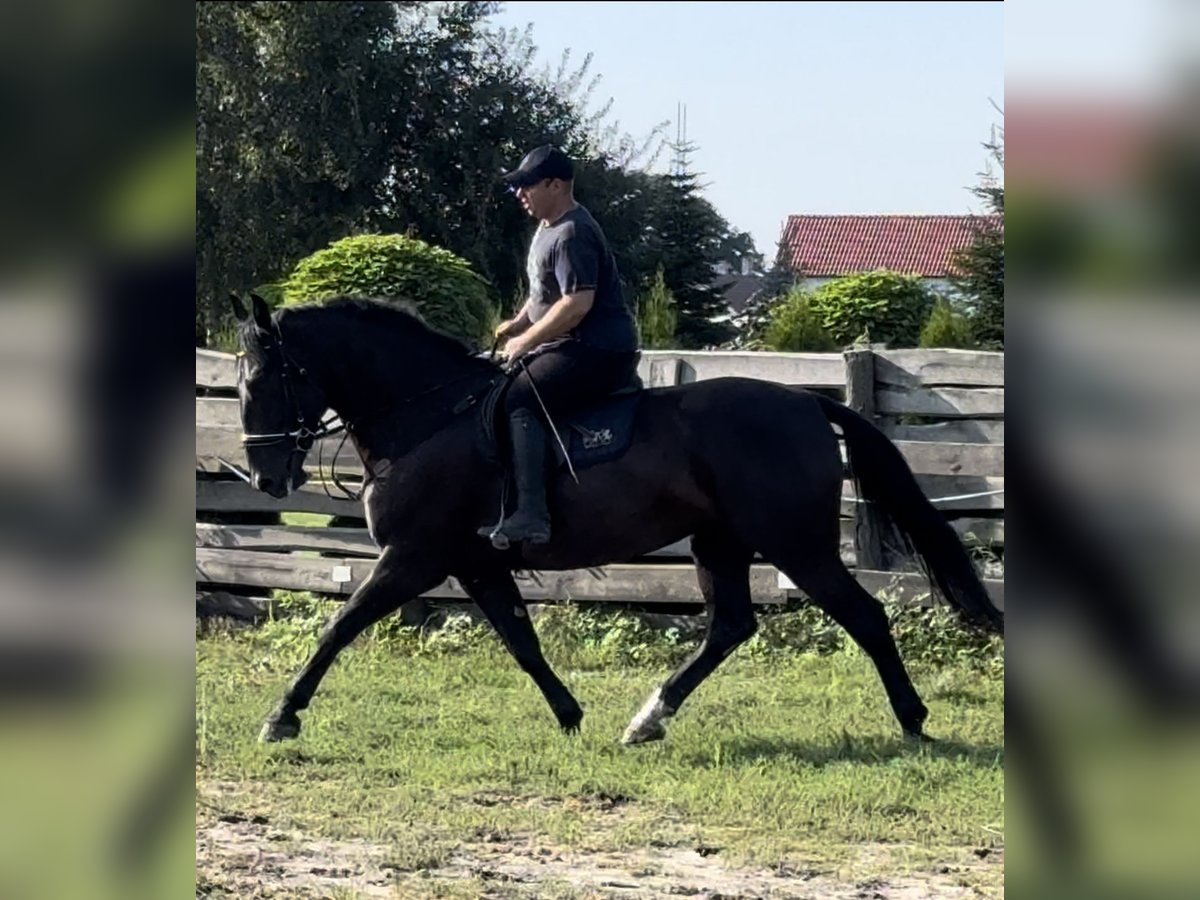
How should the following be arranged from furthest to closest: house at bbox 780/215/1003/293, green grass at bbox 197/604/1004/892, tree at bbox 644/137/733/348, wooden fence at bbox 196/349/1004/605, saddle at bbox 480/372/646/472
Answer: house at bbox 780/215/1003/293
tree at bbox 644/137/733/348
wooden fence at bbox 196/349/1004/605
saddle at bbox 480/372/646/472
green grass at bbox 197/604/1004/892

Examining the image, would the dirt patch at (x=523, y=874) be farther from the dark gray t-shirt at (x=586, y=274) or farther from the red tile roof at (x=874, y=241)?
the red tile roof at (x=874, y=241)

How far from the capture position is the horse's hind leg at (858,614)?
6703mm

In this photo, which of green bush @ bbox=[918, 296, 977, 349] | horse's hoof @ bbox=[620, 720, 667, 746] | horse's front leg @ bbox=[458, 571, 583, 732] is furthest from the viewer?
green bush @ bbox=[918, 296, 977, 349]

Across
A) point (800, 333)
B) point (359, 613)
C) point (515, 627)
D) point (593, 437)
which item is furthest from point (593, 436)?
point (800, 333)

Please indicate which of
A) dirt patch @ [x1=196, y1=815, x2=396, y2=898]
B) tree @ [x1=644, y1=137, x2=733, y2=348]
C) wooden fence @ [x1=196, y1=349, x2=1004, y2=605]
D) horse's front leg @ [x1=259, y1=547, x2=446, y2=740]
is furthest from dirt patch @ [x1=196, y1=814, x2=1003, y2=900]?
tree @ [x1=644, y1=137, x2=733, y2=348]

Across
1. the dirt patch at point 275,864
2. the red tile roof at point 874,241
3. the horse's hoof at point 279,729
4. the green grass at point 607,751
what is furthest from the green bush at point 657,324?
the red tile roof at point 874,241

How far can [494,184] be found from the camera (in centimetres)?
2789

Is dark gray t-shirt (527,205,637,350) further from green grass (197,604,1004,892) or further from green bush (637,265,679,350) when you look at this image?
green bush (637,265,679,350)

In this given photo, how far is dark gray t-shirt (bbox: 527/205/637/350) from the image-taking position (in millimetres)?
6590

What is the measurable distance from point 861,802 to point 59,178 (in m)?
4.78

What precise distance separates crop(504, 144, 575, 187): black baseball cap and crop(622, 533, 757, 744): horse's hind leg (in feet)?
5.80

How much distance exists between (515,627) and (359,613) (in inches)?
30.4

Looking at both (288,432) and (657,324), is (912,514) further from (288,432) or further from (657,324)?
(657,324)

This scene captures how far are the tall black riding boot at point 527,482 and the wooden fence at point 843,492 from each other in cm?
288
